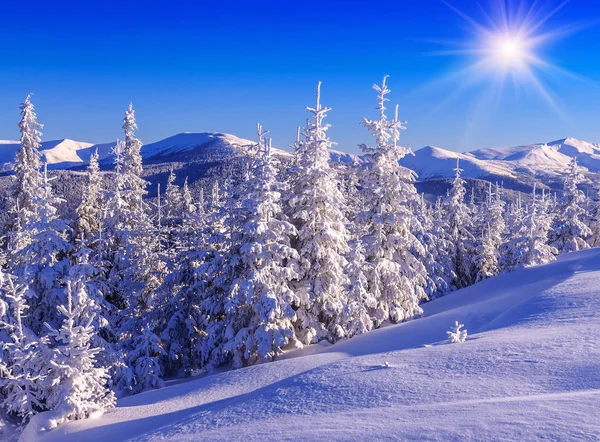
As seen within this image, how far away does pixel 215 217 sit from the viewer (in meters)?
21.2

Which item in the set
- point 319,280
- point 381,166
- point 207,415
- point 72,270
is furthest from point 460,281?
point 207,415

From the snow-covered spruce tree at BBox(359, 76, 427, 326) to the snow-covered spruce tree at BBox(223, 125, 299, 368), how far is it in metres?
5.30

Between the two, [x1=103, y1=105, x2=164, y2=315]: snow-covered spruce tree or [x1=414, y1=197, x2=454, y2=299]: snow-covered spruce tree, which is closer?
[x1=103, y1=105, x2=164, y2=315]: snow-covered spruce tree

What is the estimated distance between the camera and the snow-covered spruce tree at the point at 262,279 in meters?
18.0

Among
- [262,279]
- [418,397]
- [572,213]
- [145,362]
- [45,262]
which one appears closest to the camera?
[418,397]

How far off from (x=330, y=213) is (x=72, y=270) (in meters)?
10.6

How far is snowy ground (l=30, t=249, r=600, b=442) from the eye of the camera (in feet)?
19.7

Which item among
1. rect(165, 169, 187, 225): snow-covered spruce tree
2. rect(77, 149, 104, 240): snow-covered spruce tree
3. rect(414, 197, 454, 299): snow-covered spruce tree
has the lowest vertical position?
rect(414, 197, 454, 299): snow-covered spruce tree

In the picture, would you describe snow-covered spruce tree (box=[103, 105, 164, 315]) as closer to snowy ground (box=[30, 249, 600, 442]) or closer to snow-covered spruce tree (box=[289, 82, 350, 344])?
snow-covered spruce tree (box=[289, 82, 350, 344])

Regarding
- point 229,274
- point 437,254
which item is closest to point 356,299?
point 229,274

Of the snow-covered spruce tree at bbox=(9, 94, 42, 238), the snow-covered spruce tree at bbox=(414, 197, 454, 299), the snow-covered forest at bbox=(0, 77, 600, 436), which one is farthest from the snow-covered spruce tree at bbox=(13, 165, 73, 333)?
the snow-covered spruce tree at bbox=(414, 197, 454, 299)

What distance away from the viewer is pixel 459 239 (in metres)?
41.3

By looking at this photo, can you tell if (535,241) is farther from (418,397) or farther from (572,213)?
(418,397)

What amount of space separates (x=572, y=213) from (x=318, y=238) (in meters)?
29.3
